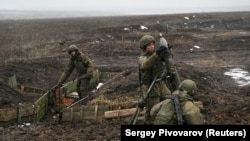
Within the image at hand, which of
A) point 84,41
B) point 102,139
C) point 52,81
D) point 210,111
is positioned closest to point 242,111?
point 210,111

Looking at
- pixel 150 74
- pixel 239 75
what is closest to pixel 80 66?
pixel 150 74

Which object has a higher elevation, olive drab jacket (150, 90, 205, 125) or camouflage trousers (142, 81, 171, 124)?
olive drab jacket (150, 90, 205, 125)

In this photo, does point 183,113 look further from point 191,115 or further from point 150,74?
point 150,74

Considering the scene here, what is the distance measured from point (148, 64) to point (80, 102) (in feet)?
14.9

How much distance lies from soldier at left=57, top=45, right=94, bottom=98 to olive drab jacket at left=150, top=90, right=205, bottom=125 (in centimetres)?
598

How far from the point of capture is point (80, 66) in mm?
11859

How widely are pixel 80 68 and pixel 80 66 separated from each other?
2.9 inches

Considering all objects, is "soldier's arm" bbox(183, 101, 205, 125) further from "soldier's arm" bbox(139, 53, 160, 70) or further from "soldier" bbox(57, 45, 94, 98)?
"soldier" bbox(57, 45, 94, 98)

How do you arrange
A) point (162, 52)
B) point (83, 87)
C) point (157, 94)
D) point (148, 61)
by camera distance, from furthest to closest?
1. point (83, 87)
2. point (157, 94)
3. point (148, 61)
4. point (162, 52)

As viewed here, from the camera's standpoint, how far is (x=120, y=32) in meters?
39.9

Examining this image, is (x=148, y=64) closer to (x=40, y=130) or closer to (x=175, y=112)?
(x=175, y=112)

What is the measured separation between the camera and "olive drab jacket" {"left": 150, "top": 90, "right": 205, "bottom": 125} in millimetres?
5688

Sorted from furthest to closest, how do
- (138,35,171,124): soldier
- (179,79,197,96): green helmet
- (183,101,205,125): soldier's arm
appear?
(138,35,171,124): soldier < (179,79,197,96): green helmet < (183,101,205,125): soldier's arm

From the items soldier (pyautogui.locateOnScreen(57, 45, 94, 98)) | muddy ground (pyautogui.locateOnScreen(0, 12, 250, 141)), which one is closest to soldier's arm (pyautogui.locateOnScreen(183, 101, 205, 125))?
muddy ground (pyautogui.locateOnScreen(0, 12, 250, 141))
